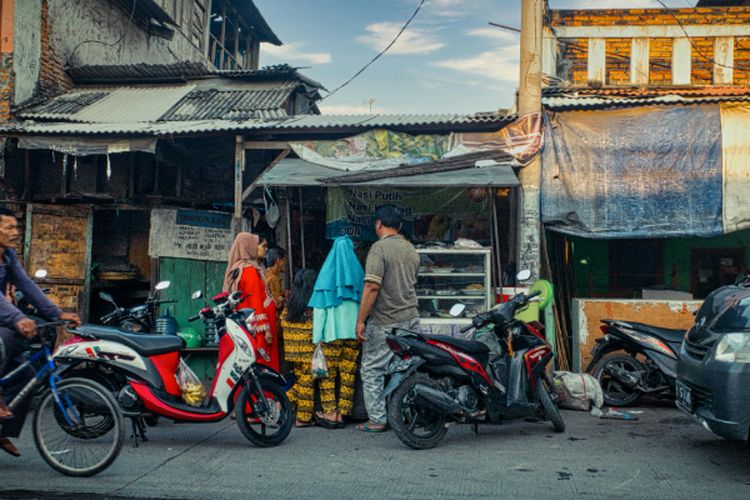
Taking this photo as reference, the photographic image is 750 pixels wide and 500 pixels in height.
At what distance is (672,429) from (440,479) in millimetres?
2900

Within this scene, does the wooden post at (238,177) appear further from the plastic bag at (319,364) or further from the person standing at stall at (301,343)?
the plastic bag at (319,364)

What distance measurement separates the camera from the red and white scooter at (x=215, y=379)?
18.8ft

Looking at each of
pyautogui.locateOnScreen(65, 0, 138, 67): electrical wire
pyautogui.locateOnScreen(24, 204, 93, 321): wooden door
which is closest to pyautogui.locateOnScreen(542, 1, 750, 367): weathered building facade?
pyautogui.locateOnScreen(24, 204, 93, 321): wooden door

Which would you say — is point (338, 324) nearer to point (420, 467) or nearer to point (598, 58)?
point (420, 467)

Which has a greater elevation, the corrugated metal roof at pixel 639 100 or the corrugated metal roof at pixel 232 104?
the corrugated metal roof at pixel 232 104

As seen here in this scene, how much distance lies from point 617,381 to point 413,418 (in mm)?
2970

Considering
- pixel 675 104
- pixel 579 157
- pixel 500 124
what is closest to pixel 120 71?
pixel 500 124

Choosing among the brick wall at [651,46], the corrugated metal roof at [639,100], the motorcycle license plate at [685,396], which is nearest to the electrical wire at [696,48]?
the brick wall at [651,46]

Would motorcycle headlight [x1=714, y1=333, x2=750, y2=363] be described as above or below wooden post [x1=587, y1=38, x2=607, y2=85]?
below

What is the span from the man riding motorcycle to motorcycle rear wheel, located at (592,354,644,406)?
5386 mm

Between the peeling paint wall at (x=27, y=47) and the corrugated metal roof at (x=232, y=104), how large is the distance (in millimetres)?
2373

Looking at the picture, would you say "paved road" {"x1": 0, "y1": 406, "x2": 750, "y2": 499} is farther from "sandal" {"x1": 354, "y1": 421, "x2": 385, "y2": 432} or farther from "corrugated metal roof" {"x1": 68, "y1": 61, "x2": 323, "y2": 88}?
"corrugated metal roof" {"x1": 68, "y1": 61, "x2": 323, "y2": 88}

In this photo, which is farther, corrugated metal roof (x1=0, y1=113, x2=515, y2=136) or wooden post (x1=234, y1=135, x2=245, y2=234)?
wooden post (x1=234, y1=135, x2=245, y2=234)

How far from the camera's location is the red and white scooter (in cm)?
573
